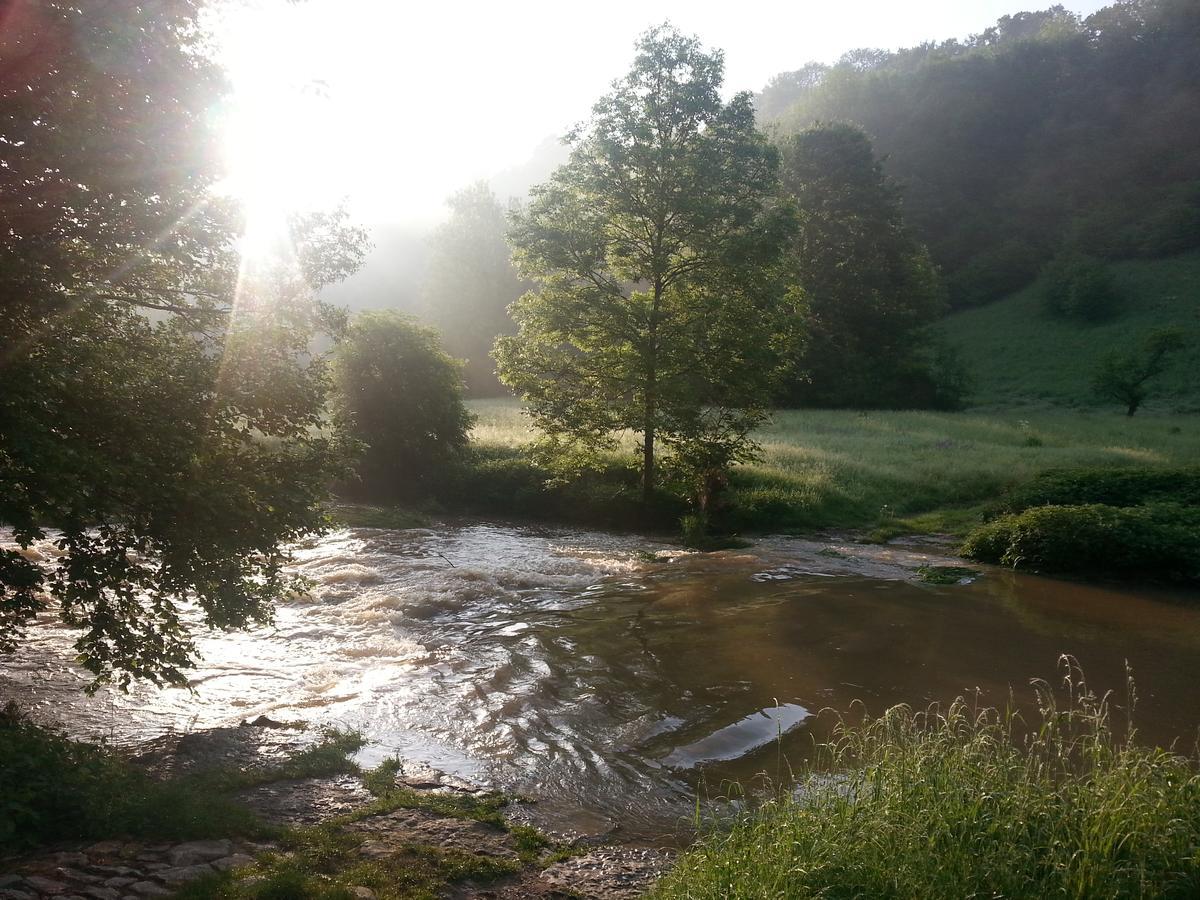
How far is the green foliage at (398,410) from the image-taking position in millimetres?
26109

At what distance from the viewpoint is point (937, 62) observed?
7956 centimetres

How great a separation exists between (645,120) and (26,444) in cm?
1740

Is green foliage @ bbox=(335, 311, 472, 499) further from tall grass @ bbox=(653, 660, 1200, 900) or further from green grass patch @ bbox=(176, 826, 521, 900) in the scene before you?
tall grass @ bbox=(653, 660, 1200, 900)

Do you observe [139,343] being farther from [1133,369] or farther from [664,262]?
[1133,369]

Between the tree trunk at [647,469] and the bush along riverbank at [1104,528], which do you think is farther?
the tree trunk at [647,469]

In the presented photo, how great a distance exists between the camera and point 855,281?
45.1m

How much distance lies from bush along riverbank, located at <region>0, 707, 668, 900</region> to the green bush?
51.9 ft

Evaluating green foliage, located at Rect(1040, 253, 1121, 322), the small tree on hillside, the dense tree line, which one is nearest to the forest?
the small tree on hillside

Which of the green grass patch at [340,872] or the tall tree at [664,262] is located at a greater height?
the tall tree at [664,262]

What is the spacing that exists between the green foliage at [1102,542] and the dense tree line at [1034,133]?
56.0 meters

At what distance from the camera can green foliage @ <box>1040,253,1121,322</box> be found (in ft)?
185

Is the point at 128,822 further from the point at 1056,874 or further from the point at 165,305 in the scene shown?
the point at 1056,874

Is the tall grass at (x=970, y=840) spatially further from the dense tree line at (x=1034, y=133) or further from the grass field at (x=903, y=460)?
the dense tree line at (x=1034, y=133)

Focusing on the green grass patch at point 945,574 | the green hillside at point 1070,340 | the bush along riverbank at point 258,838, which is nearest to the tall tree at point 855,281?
the green hillside at point 1070,340
